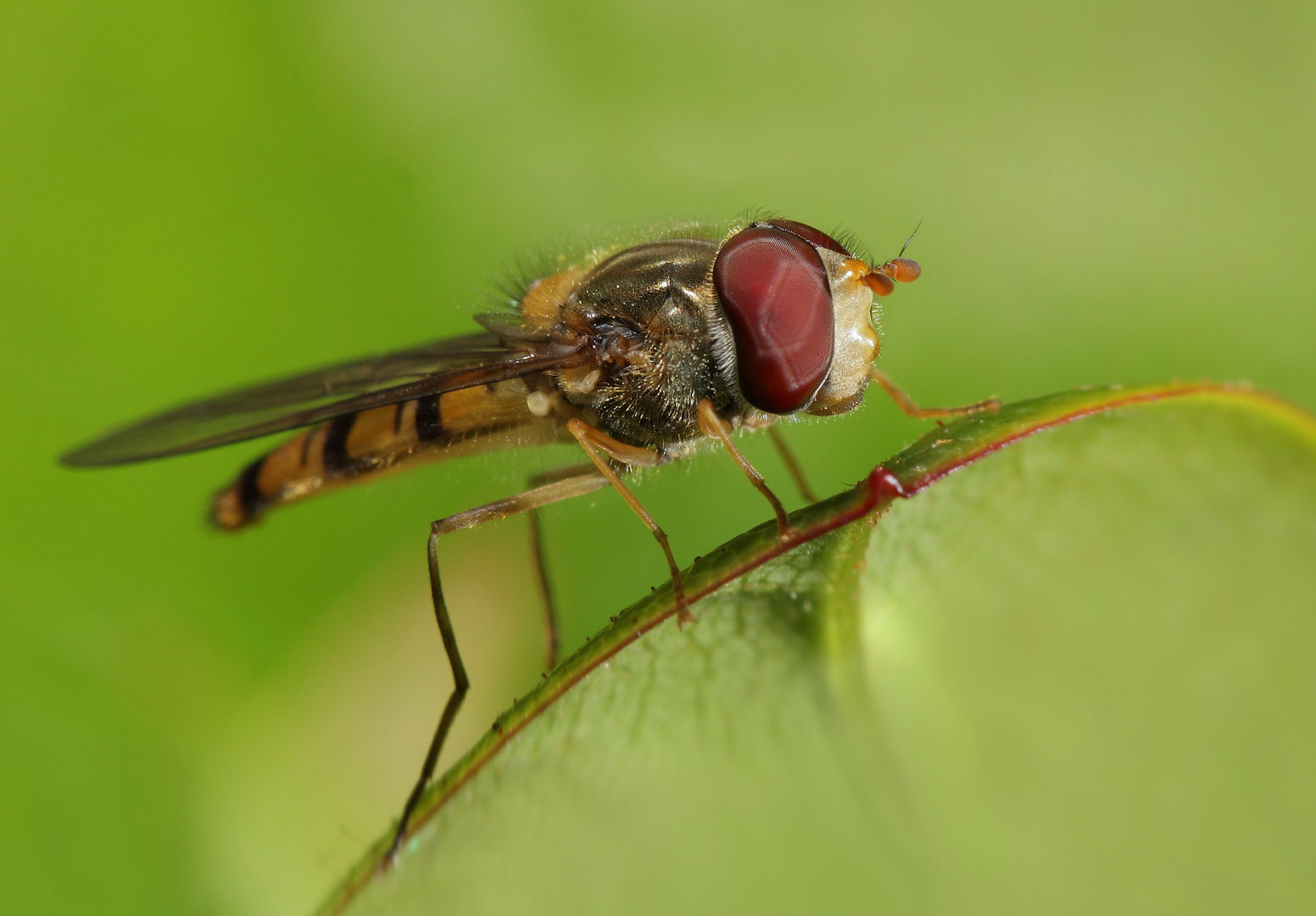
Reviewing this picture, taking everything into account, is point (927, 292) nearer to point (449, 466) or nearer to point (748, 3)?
point (748, 3)

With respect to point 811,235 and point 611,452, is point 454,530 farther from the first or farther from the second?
point 811,235

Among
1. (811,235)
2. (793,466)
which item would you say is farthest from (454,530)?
(811,235)

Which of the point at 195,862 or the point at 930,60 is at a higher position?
the point at 930,60

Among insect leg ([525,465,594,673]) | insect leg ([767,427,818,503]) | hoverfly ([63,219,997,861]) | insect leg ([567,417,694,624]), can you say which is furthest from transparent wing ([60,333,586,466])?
insect leg ([767,427,818,503])

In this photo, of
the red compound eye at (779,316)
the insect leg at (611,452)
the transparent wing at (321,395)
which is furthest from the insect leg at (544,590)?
the red compound eye at (779,316)

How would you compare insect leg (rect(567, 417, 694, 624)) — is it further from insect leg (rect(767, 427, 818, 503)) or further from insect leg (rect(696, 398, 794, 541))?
insect leg (rect(767, 427, 818, 503))

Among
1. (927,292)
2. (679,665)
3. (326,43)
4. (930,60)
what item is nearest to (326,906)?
(679,665)

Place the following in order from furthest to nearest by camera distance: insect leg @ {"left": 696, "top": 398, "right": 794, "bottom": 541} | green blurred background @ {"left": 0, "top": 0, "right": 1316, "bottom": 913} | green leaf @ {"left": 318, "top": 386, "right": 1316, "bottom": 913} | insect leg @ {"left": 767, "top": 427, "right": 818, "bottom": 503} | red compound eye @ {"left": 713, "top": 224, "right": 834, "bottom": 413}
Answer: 1. insect leg @ {"left": 767, "top": 427, "right": 818, "bottom": 503}
2. green blurred background @ {"left": 0, "top": 0, "right": 1316, "bottom": 913}
3. red compound eye @ {"left": 713, "top": 224, "right": 834, "bottom": 413}
4. insect leg @ {"left": 696, "top": 398, "right": 794, "bottom": 541}
5. green leaf @ {"left": 318, "top": 386, "right": 1316, "bottom": 913}
